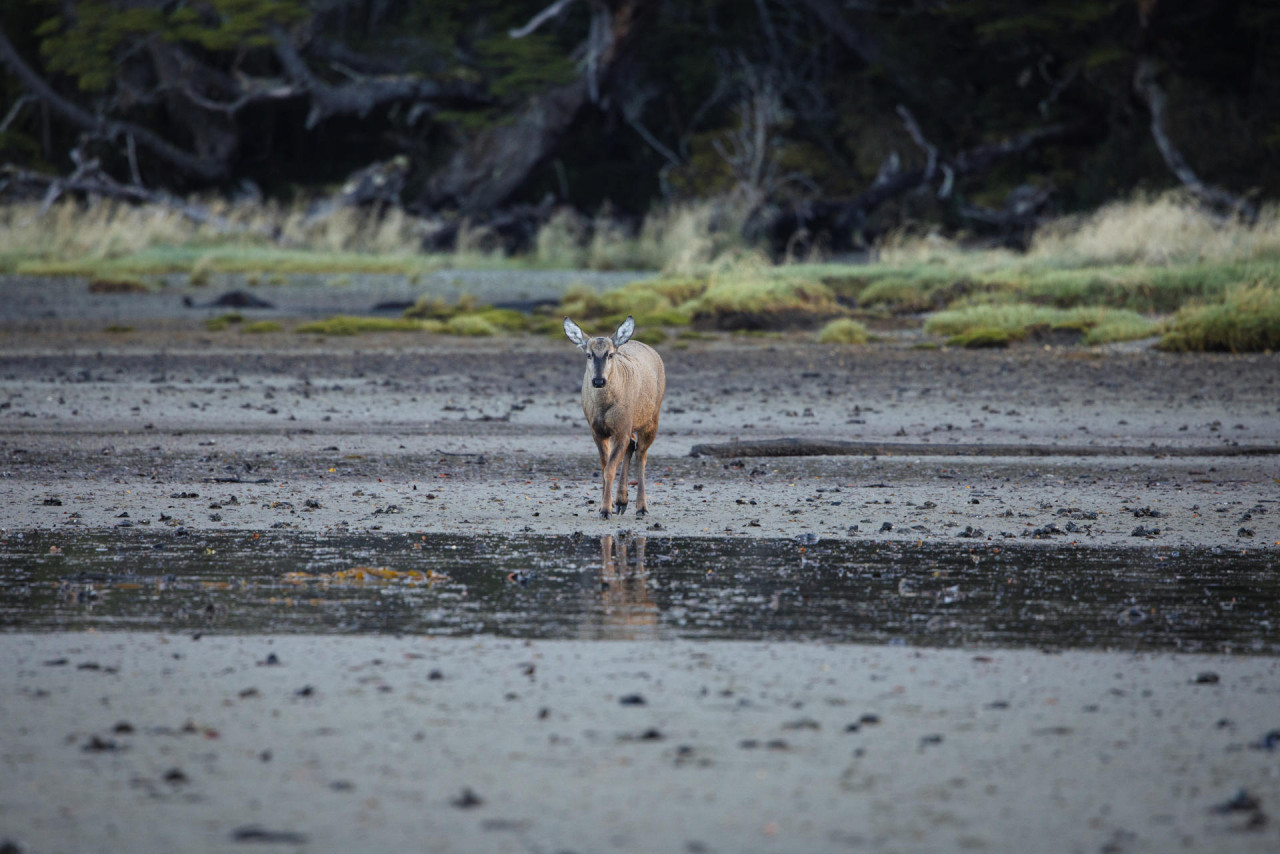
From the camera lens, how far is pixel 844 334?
72.1ft

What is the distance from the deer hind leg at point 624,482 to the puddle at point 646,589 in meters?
0.74

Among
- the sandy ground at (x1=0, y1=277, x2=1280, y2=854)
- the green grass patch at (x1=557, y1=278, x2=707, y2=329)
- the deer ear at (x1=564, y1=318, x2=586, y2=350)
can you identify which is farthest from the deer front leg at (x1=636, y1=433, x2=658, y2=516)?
the green grass patch at (x1=557, y1=278, x2=707, y2=329)

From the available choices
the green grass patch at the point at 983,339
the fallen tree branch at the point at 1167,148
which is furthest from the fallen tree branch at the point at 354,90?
the green grass patch at the point at 983,339

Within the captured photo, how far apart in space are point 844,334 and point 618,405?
1322 cm

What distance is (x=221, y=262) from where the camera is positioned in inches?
1494

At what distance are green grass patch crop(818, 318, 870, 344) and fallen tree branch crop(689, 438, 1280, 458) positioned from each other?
9.62m

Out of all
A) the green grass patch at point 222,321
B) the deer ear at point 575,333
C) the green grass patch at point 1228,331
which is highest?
the green grass patch at point 1228,331

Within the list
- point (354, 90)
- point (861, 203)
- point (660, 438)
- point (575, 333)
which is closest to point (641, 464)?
point (575, 333)

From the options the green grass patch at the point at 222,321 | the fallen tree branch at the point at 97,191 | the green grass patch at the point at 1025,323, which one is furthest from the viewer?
the fallen tree branch at the point at 97,191

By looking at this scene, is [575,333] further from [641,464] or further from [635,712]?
[635,712]

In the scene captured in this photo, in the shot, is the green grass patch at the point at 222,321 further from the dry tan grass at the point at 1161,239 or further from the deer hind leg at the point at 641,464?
the deer hind leg at the point at 641,464

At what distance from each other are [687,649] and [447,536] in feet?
9.27

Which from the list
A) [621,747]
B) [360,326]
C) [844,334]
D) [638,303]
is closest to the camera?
[621,747]

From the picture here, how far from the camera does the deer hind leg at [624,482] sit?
362 inches
